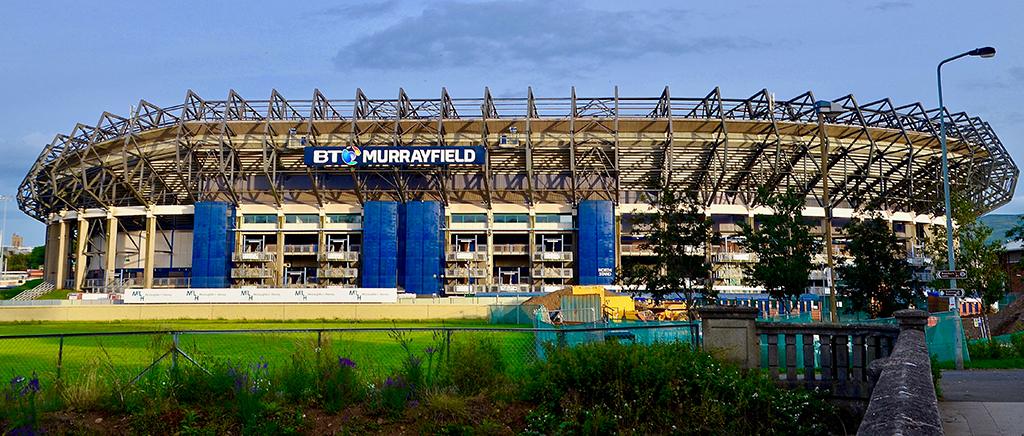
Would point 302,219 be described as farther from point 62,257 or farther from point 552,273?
point 62,257

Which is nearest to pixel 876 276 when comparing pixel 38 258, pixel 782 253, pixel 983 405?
pixel 782 253

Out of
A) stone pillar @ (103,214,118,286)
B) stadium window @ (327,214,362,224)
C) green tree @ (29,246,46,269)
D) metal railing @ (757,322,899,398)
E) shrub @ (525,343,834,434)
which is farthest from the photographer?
green tree @ (29,246,46,269)

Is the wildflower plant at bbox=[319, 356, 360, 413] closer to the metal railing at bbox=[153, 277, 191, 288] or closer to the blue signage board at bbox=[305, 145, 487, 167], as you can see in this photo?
the blue signage board at bbox=[305, 145, 487, 167]

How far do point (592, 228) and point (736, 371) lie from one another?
181 feet

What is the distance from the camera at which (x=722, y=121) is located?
209 ft

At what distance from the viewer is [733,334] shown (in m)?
12.6

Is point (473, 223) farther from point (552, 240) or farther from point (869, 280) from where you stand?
point (869, 280)

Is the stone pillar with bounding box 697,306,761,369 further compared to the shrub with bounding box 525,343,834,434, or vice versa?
the stone pillar with bounding box 697,306,761,369

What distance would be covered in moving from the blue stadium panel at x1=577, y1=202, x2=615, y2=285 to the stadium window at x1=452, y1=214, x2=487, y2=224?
9475 mm

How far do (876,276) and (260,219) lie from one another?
56.4 meters

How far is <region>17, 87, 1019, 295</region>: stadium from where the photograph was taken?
6581cm

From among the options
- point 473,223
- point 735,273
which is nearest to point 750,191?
point 735,273

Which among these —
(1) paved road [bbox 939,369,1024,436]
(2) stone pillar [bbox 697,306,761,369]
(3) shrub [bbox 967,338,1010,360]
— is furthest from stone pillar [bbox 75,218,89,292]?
(1) paved road [bbox 939,369,1024,436]

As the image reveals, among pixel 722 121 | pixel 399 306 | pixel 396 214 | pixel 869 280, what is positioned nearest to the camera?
pixel 869 280
